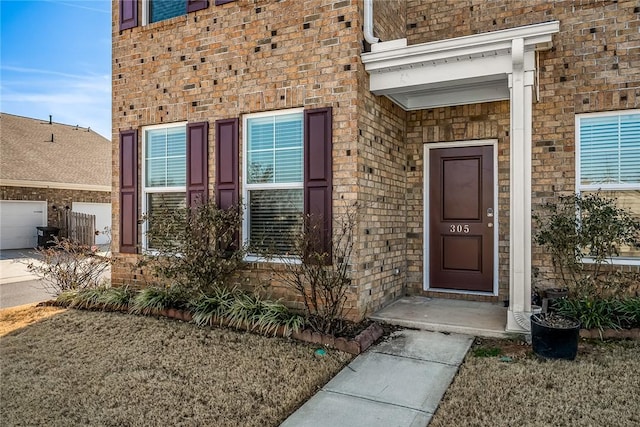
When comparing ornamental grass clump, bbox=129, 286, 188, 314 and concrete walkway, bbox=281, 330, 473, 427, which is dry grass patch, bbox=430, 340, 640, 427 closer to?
concrete walkway, bbox=281, 330, 473, 427

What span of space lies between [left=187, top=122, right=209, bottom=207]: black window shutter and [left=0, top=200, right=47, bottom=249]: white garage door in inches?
570

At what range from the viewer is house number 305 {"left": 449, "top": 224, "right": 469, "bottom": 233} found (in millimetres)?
6102

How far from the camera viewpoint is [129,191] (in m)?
6.62

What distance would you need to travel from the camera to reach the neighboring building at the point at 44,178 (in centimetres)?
1686

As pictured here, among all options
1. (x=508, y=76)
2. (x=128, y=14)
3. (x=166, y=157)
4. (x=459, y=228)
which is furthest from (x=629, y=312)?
(x=128, y=14)

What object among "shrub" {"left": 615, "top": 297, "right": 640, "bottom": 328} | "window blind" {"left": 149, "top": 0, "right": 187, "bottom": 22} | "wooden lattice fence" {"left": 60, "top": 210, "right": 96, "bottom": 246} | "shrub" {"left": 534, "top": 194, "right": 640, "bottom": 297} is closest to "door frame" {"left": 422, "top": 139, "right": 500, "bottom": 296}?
"shrub" {"left": 534, "top": 194, "right": 640, "bottom": 297}

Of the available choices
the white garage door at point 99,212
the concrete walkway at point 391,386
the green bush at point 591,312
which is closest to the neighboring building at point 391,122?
the green bush at point 591,312

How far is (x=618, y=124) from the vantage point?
16.7 ft

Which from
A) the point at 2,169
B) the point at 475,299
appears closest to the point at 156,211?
the point at 475,299

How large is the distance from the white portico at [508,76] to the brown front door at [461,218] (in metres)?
1.14

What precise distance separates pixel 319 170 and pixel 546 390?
313 centimetres

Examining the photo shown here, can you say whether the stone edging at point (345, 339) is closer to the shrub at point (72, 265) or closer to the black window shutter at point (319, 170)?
the black window shutter at point (319, 170)

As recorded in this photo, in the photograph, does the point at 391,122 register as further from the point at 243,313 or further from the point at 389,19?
the point at 243,313

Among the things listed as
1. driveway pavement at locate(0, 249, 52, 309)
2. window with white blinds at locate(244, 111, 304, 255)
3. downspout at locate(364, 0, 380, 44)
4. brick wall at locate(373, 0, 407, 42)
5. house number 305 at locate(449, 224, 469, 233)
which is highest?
brick wall at locate(373, 0, 407, 42)
